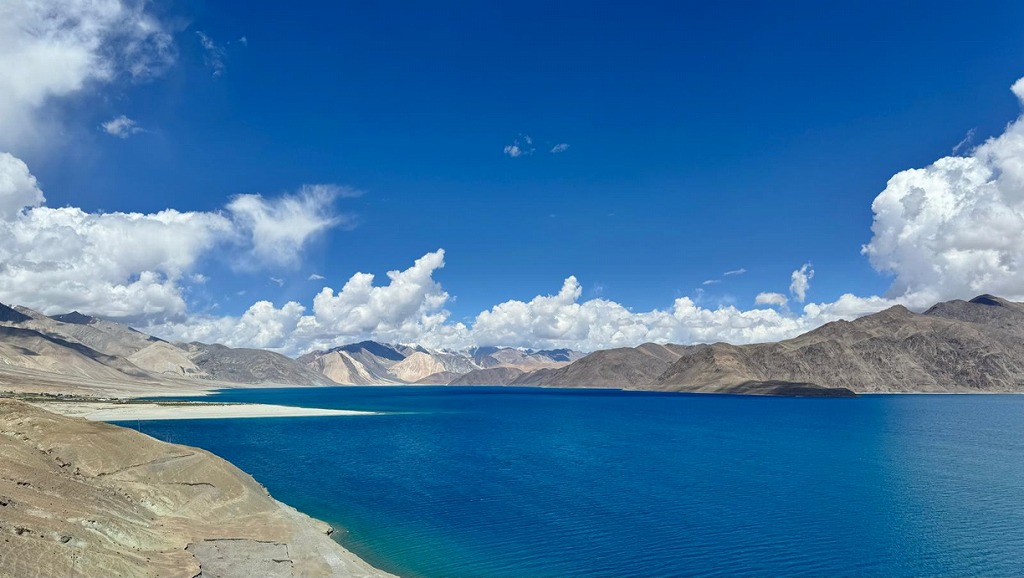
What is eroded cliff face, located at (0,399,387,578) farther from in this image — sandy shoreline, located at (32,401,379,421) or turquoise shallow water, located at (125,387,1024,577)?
sandy shoreline, located at (32,401,379,421)

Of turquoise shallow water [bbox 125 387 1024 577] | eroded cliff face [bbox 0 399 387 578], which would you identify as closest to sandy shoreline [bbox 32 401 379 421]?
turquoise shallow water [bbox 125 387 1024 577]

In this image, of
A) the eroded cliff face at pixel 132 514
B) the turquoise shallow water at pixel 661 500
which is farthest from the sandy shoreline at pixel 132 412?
the eroded cliff face at pixel 132 514

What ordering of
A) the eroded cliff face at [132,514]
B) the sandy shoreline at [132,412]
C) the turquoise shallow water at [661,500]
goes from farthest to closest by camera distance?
the sandy shoreline at [132,412], the turquoise shallow water at [661,500], the eroded cliff face at [132,514]

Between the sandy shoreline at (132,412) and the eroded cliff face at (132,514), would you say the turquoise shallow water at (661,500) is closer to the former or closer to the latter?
the eroded cliff face at (132,514)

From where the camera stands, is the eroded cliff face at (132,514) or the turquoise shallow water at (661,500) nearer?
the eroded cliff face at (132,514)

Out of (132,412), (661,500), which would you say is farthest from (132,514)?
(132,412)

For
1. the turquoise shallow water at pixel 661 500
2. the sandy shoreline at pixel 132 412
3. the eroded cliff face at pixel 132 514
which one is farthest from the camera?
the sandy shoreline at pixel 132 412

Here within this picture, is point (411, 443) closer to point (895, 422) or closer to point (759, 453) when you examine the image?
point (759, 453)

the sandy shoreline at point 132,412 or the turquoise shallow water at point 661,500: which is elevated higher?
the sandy shoreline at point 132,412
